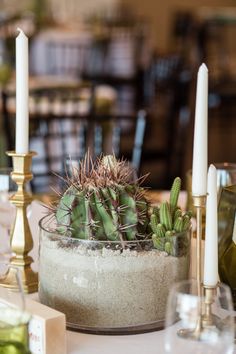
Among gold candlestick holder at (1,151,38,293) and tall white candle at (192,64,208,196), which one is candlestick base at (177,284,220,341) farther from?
gold candlestick holder at (1,151,38,293)

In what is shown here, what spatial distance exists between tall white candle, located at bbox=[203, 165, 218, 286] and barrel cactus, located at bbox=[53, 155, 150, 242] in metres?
0.13

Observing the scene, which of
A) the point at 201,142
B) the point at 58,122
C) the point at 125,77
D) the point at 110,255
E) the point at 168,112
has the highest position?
the point at 125,77

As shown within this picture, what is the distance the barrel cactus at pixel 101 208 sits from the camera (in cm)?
103

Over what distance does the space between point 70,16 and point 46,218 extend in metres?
7.20

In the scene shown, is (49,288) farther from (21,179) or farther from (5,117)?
(5,117)

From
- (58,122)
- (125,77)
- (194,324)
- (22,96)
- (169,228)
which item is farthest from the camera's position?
(125,77)

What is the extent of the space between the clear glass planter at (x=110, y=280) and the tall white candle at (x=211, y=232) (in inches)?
4.0

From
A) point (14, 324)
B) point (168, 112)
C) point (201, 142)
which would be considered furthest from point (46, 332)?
point (168, 112)

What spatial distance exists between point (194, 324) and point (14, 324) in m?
0.22

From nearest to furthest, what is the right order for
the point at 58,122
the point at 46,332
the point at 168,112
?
the point at 46,332 → the point at 58,122 → the point at 168,112

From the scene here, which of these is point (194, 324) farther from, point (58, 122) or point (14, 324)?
point (58, 122)

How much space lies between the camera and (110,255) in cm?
102

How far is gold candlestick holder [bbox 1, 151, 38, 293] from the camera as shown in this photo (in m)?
1.18

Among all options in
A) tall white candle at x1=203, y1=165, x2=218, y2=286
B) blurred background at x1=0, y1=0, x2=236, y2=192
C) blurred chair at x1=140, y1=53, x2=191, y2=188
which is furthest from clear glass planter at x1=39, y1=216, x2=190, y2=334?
blurred chair at x1=140, y1=53, x2=191, y2=188
